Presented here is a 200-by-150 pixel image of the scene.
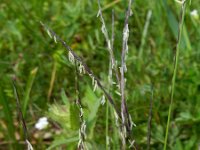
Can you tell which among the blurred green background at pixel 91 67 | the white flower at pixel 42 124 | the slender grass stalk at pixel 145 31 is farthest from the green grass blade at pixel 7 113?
the slender grass stalk at pixel 145 31

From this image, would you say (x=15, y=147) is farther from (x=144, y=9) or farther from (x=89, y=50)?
(x=144, y=9)

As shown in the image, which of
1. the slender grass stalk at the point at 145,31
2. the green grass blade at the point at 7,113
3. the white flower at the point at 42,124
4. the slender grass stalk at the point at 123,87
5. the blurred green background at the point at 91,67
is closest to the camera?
the slender grass stalk at the point at 123,87

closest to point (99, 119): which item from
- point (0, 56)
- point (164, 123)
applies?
point (164, 123)

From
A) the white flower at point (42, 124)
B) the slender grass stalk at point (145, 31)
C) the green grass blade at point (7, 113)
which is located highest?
the slender grass stalk at point (145, 31)

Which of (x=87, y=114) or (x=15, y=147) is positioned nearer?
(x=87, y=114)

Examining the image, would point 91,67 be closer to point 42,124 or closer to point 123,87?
point 42,124

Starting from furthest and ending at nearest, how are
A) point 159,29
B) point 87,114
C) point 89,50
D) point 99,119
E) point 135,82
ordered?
point 89,50 → point 159,29 → point 135,82 → point 99,119 → point 87,114

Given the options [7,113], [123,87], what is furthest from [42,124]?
[123,87]

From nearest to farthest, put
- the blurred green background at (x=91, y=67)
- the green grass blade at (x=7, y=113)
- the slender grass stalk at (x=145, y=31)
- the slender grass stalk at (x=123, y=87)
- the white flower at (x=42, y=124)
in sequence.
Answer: the slender grass stalk at (x=123, y=87) → the green grass blade at (x=7, y=113) → the blurred green background at (x=91, y=67) → the white flower at (x=42, y=124) → the slender grass stalk at (x=145, y=31)

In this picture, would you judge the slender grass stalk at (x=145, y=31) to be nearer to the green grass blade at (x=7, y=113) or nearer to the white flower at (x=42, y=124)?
the white flower at (x=42, y=124)
